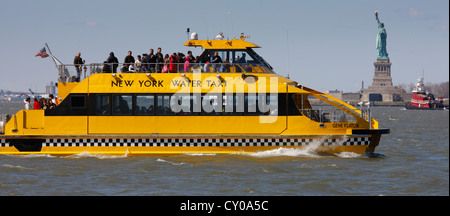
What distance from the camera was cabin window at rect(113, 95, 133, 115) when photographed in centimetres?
1998

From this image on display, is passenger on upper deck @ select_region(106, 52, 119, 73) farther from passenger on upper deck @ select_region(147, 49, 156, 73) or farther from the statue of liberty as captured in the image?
the statue of liberty

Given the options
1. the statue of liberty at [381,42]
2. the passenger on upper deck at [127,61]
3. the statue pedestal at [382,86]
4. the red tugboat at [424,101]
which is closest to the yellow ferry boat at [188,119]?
the passenger on upper deck at [127,61]

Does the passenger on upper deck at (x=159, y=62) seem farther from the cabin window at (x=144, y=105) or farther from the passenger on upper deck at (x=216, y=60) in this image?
the passenger on upper deck at (x=216, y=60)

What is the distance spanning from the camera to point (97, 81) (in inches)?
794

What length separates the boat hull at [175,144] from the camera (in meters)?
19.5

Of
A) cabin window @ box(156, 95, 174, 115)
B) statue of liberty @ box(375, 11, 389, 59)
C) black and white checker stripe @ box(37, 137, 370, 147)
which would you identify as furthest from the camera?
statue of liberty @ box(375, 11, 389, 59)

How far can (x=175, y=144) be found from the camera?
64.6ft

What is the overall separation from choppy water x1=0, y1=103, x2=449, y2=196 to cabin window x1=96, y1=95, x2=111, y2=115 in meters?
1.54

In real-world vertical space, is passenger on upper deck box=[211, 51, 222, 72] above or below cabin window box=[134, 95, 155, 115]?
above

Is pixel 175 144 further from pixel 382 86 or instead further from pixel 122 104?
pixel 382 86

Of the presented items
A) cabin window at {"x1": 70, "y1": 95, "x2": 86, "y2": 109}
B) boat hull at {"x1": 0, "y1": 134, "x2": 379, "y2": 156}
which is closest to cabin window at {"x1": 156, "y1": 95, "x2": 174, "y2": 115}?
boat hull at {"x1": 0, "y1": 134, "x2": 379, "y2": 156}

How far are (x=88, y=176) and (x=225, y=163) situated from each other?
4206mm

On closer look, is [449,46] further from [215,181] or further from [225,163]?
[225,163]

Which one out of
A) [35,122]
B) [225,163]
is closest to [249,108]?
[225,163]
